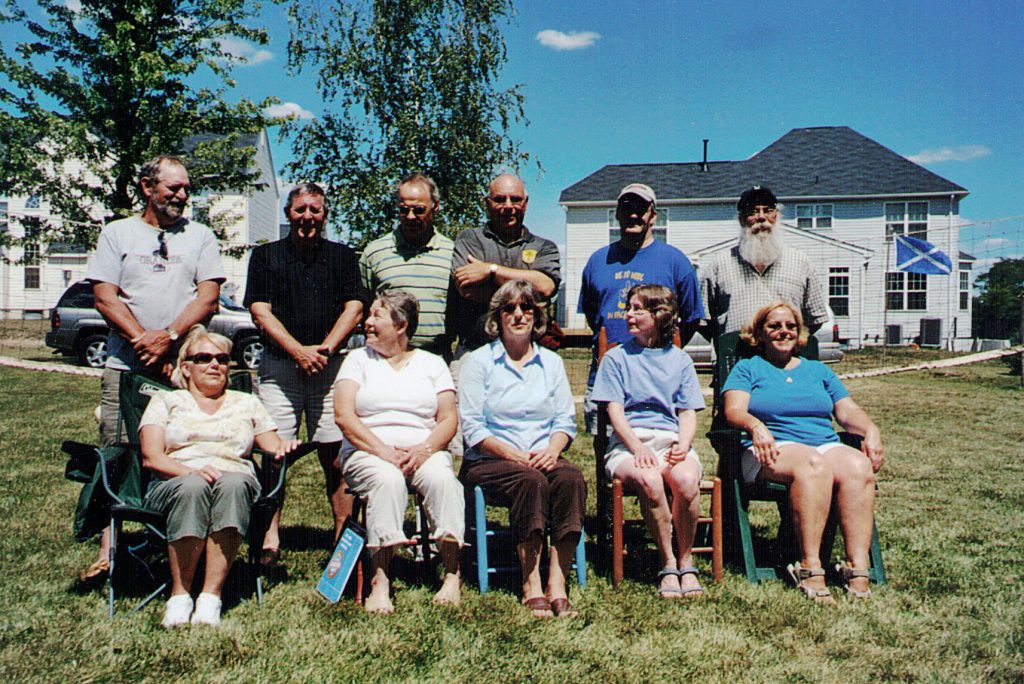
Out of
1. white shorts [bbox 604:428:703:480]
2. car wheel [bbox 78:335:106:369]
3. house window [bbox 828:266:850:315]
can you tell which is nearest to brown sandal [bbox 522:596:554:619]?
white shorts [bbox 604:428:703:480]

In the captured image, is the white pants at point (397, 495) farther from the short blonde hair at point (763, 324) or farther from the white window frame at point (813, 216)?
the white window frame at point (813, 216)

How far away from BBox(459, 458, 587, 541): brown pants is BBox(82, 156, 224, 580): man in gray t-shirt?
1482 mm

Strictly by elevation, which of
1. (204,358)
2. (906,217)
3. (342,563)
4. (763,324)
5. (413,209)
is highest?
(906,217)

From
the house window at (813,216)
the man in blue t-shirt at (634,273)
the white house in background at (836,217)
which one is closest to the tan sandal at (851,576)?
the man in blue t-shirt at (634,273)

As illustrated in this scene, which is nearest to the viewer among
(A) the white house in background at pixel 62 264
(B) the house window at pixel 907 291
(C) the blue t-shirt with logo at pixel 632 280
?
(C) the blue t-shirt with logo at pixel 632 280

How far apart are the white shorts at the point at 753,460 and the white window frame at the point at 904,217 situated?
79.1 ft

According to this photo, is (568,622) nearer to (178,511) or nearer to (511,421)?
(511,421)

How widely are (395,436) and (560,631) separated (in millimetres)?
1081

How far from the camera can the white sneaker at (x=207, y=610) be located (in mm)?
2918

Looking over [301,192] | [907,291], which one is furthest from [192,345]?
[907,291]

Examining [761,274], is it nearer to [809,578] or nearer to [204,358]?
[809,578]

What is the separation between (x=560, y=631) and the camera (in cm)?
295

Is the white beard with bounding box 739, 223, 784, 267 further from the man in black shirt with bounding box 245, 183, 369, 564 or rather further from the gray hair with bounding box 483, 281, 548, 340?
the man in black shirt with bounding box 245, 183, 369, 564

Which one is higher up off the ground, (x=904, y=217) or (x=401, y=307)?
(x=904, y=217)
